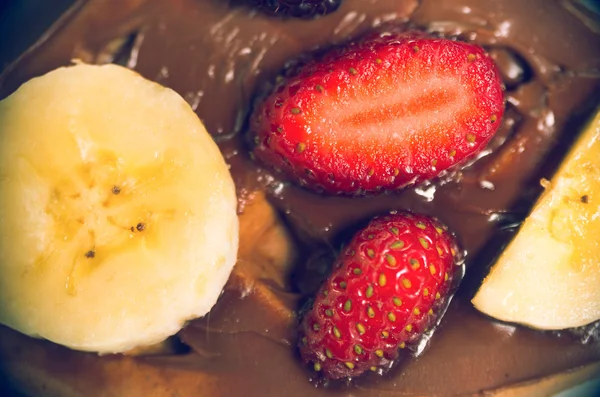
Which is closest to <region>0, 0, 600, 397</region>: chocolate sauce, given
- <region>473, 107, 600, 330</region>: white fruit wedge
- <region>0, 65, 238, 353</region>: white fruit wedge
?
<region>473, 107, 600, 330</region>: white fruit wedge

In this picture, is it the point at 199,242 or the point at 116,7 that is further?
the point at 116,7

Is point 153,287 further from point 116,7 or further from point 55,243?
point 116,7

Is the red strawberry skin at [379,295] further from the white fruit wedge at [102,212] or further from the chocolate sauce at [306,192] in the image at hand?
the white fruit wedge at [102,212]

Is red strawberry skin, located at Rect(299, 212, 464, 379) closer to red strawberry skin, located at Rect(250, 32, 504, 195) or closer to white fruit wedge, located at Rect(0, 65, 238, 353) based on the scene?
red strawberry skin, located at Rect(250, 32, 504, 195)

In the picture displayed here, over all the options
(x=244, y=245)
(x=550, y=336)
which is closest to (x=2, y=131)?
(x=244, y=245)

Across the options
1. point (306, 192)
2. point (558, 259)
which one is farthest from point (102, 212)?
point (558, 259)

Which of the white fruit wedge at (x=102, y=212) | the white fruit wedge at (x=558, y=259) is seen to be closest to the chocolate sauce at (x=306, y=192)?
the white fruit wedge at (x=558, y=259)
